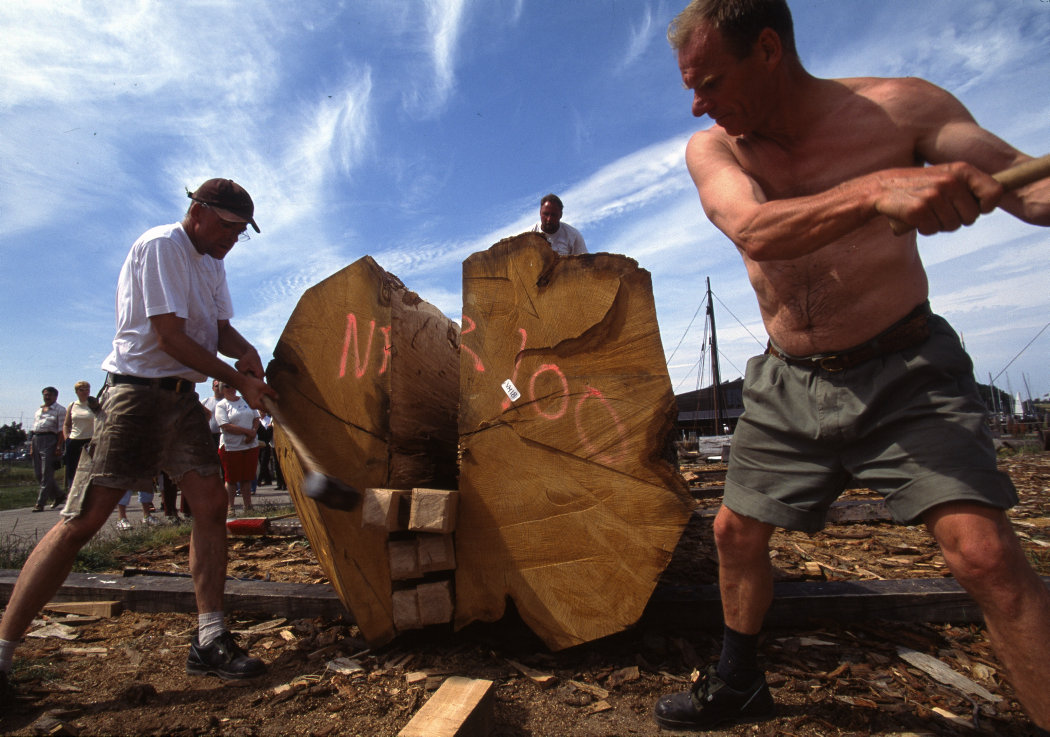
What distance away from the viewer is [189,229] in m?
2.49

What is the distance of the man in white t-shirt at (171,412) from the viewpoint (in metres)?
2.17

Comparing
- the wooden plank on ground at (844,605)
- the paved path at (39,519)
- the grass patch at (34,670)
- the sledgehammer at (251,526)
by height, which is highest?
the paved path at (39,519)

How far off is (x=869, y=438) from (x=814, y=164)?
0.73 m

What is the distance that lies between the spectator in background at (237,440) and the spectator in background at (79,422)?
132 centimetres

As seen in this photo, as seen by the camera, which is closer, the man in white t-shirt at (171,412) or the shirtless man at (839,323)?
the shirtless man at (839,323)

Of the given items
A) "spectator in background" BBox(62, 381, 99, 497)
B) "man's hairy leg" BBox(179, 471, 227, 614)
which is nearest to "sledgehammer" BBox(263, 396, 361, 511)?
"man's hairy leg" BBox(179, 471, 227, 614)

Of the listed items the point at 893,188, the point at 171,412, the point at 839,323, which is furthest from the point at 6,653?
the point at 893,188

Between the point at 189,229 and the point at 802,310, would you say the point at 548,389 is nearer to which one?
the point at 802,310

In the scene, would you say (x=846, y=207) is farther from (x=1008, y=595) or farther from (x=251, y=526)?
(x=251, y=526)

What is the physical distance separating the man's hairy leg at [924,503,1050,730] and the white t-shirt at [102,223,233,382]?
8.20 ft

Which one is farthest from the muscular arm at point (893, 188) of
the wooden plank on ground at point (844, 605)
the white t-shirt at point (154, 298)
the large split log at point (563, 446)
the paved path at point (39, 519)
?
the paved path at point (39, 519)

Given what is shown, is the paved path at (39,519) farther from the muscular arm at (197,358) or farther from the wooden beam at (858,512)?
the wooden beam at (858,512)

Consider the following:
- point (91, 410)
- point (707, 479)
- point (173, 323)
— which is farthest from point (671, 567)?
point (91, 410)

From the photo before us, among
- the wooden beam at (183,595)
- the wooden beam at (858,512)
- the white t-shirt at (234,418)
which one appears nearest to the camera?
the wooden beam at (183,595)
